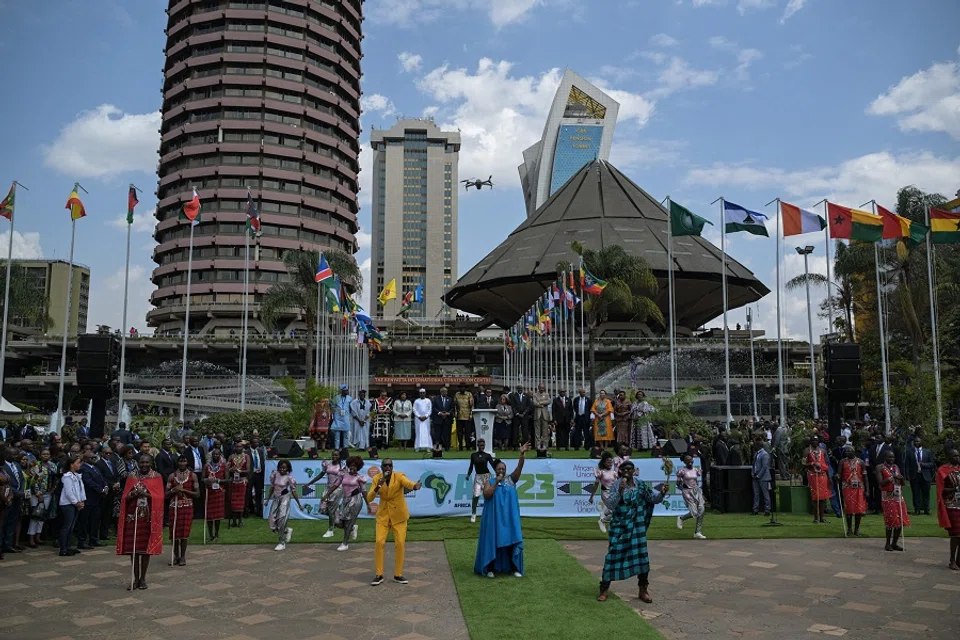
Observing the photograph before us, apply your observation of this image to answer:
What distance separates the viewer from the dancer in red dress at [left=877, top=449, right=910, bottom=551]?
464 inches

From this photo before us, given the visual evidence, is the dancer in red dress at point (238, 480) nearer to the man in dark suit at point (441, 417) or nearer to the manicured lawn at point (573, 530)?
the manicured lawn at point (573, 530)

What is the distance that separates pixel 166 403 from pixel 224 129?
38.6m

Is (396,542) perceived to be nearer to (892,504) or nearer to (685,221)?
(892,504)

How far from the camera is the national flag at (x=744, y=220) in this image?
79.6 ft

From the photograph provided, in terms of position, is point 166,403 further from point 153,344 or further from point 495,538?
point 495,538

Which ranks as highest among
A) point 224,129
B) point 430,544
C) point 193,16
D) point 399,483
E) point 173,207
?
point 193,16

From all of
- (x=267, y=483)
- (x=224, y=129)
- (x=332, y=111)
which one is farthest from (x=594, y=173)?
(x=267, y=483)

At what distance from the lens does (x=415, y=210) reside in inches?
7037

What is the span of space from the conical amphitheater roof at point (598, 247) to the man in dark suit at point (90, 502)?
52.2 metres

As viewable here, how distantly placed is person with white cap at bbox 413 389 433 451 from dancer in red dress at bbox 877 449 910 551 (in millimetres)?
12218

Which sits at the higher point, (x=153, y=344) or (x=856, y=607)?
(x=153, y=344)

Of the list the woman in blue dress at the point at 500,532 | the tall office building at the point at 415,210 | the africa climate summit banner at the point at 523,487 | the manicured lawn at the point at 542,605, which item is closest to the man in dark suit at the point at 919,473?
the africa climate summit banner at the point at 523,487

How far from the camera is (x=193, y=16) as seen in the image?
83500 millimetres

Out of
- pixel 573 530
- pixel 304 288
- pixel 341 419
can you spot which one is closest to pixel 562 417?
pixel 341 419
